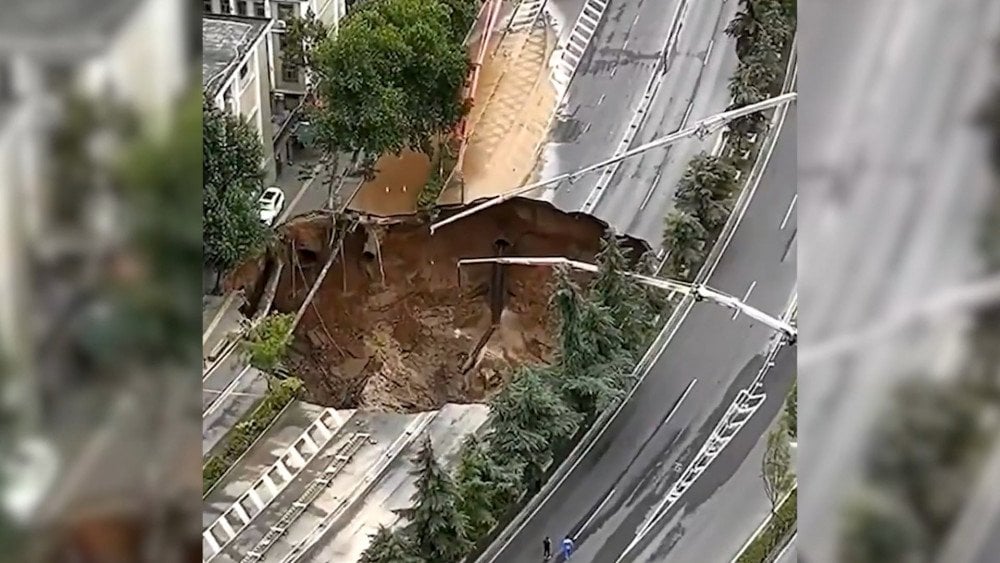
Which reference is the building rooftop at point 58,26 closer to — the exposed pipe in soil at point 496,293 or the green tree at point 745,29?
the exposed pipe in soil at point 496,293

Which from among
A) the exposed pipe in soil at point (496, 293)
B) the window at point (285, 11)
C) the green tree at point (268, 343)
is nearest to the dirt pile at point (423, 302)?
the exposed pipe in soil at point (496, 293)

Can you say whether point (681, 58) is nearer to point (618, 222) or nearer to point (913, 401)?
point (618, 222)

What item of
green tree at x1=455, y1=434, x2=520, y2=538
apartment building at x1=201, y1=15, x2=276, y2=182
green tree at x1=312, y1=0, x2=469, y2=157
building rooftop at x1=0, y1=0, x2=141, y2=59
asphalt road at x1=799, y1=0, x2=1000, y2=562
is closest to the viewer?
building rooftop at x1=0, y1=0, x2=141, y2=59

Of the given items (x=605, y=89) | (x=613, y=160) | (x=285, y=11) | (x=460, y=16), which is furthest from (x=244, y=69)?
(x=605, y=89)

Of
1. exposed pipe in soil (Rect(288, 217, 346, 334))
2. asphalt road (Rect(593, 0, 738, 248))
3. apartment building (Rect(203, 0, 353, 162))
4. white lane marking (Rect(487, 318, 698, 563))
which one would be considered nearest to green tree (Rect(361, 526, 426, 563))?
white lane marking (Rect(487, 318, 698, 563))

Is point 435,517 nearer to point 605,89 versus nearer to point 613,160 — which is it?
point 613,160

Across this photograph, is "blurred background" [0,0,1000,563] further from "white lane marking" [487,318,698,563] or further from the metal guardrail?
the metal guardrail
